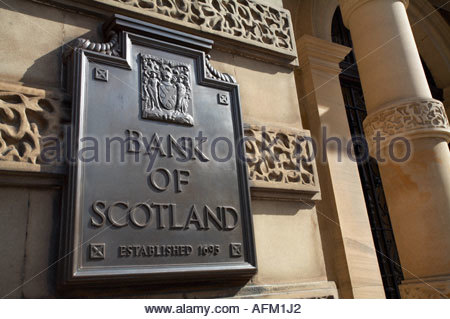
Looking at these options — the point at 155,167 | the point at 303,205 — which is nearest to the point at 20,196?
the point at 155,167

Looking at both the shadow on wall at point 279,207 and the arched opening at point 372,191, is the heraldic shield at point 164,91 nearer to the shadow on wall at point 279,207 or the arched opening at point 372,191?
the shadow on wall at point 279,207

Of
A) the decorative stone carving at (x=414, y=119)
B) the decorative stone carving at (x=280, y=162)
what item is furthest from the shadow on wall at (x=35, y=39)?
the decorative stone carving at (x=414, y=119)

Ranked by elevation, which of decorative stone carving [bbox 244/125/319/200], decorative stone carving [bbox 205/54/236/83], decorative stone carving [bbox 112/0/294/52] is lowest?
decorative stone carving [bbox 244/125/319/200]

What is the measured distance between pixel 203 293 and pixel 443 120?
303 centimetres

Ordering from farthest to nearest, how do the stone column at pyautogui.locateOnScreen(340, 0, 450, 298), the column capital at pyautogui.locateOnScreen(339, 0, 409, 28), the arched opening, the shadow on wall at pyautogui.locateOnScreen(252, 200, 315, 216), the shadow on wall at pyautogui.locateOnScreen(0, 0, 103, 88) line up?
the arched opening
the column capital at pyautogui.locateOnScreen(339, 0, 409, 28)
the stone column at pyautogui.locateOnScreen(340, 0, 450, 298)
the shadow on wall at pyautogui.locateOnScreen(252, 200, 315, 216)
the shadow on wall at pyautogui.locateOnScreen(0, 0, 103, 88)

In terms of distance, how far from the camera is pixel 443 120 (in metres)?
3.77

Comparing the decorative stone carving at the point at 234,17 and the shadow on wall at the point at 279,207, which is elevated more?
the decorative stone carving at the point at 234,17

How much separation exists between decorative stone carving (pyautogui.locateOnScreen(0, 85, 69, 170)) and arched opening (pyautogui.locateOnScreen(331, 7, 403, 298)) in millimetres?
5270

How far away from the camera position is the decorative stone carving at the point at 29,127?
5.32 feet

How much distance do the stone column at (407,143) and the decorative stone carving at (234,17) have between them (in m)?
1.65

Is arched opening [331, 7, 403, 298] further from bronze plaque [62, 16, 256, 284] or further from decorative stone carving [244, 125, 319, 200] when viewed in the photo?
bronze plaque [62, 16, 256, 284]

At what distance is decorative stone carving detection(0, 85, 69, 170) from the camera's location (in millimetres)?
1623

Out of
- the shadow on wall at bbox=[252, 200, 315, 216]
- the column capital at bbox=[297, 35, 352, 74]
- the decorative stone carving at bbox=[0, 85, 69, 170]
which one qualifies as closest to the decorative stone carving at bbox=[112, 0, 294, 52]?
the decorative stone carving at bbox=[0, 85, 69, 170]

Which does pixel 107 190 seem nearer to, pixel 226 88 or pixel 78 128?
pixel 78 128
